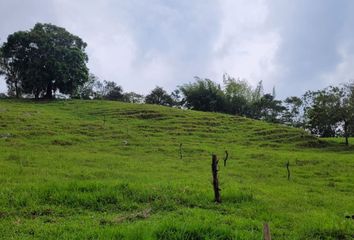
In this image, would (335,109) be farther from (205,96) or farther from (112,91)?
(112,91)

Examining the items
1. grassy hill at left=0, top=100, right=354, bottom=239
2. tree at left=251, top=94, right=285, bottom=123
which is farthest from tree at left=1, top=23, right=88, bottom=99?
tree at left=251, top=94, right=285, bottom=123

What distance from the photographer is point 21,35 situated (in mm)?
63125

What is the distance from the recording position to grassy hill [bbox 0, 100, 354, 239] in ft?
35.7

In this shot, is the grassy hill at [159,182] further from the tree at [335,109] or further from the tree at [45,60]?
the tree at [45,60]

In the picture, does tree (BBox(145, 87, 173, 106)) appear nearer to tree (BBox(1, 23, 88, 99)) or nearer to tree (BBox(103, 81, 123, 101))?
tree (BBox(103, 81, 123, 101))

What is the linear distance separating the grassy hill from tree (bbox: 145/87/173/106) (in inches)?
1464

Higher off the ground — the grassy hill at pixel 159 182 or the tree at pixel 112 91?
the tree at pixel 112 91

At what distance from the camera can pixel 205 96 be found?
74.3 m

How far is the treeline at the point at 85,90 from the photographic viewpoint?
148 ft

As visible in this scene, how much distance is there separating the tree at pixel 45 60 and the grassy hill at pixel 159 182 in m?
16.9

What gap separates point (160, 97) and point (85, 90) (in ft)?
53.9

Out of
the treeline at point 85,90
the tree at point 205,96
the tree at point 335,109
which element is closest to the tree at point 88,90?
the treeline at point 85,90

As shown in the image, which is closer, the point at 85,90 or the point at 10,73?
the point at 10,73

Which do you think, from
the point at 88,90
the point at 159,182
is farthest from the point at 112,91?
the point at 159,182
